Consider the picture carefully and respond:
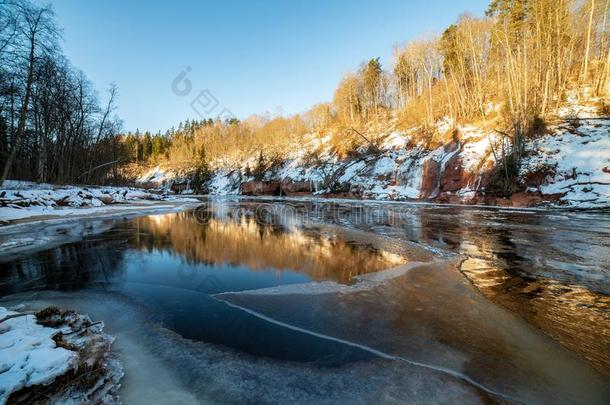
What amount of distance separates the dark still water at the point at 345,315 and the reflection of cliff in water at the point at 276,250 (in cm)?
9

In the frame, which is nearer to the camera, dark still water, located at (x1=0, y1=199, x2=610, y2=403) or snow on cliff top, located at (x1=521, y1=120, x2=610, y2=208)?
dark still water, located at (x1=0, y1=199, x2=610, y2=403)

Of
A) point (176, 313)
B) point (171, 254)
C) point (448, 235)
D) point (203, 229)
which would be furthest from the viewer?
point (203, 229)

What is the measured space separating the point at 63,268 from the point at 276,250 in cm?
566

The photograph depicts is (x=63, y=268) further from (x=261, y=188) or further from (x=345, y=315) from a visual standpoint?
(x=261, y=188)

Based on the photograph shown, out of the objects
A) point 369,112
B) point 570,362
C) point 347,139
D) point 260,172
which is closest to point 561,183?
point 570,362

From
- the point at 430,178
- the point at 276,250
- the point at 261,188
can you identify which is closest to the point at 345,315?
the point at 276,250

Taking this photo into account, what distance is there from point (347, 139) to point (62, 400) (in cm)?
5934

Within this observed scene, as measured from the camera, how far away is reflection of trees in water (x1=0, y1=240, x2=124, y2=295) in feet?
20.2

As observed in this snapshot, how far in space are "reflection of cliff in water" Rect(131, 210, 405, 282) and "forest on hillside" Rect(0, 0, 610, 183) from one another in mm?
12712

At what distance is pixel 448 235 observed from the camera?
11.9 metres

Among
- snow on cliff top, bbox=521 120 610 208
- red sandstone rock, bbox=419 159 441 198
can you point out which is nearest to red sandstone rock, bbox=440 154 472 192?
red sandstone rock, bbox=419 159 441 198

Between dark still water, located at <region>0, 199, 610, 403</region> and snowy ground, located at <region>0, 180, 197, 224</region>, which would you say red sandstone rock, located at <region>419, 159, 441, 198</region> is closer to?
dark still water, located at <region>0, 199, 610, 403</region>

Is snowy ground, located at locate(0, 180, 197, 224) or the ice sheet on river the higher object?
snowy ground, located at locate(0, 180, 197, 224)

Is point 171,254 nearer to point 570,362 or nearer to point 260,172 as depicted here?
point 570,362
